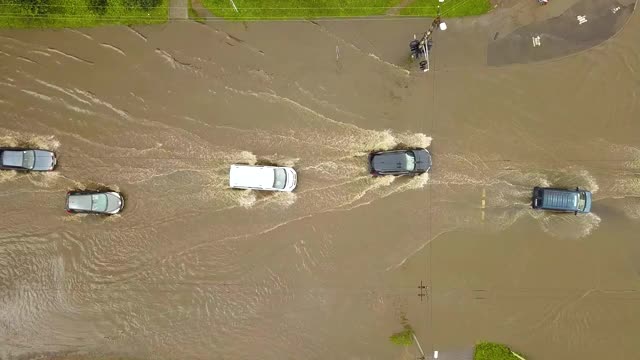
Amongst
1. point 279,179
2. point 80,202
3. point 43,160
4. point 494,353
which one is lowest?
point 494,353

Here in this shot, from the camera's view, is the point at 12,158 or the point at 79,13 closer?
the point at 12,158

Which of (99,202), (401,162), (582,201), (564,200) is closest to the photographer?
(564,200)

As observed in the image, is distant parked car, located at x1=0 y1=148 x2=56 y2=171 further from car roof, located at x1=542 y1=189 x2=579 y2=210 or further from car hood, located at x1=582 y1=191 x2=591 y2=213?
car hood, located at x1=582 y1=191 x2=591 y2=213

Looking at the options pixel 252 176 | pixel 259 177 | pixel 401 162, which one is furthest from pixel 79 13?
pixel 401 162

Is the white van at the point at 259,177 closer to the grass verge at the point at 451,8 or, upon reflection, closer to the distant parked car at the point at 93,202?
the distant parked car at the point at 93,202

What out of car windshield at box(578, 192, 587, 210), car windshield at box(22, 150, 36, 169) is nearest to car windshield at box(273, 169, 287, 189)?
car windshield at box(22, 150, 36, 169)

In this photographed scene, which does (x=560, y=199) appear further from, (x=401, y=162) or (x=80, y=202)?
(x=80, y=202)

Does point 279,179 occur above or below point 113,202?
above

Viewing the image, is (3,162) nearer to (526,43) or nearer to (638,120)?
(526,43)
